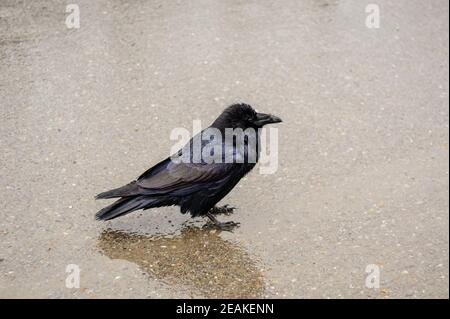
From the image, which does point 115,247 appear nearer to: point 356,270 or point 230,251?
point 230,251

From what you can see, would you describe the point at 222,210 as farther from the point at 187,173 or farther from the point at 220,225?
the point at 187,173

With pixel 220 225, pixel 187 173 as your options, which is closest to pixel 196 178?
pixel 187 173

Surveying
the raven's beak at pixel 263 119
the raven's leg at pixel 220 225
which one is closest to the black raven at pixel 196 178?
the raven's leg at pixel 220 225

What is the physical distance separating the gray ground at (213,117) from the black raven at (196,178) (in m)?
0.23

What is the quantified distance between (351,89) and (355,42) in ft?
3.49

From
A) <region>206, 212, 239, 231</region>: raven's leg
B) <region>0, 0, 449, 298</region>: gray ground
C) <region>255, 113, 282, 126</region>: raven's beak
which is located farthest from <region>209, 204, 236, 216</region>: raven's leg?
<region>255, 113, 282, 126</region>: raven's beak

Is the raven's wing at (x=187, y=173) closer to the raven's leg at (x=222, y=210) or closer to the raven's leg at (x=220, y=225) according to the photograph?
the raven's leg at (x=220, y=225)

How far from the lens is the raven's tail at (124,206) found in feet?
16.8

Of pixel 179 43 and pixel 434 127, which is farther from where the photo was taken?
pixel 179 43

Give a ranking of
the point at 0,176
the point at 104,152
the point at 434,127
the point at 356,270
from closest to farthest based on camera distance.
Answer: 1. the point at 356,270
2. the point at 0,176
3. the point at 104,152
4. the point at 434,127

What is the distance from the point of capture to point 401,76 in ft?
25.4

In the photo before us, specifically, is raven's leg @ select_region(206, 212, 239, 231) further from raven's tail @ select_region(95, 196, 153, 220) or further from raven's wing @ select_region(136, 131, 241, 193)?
raven's tail @ select_region(95, 196, 153, 220)

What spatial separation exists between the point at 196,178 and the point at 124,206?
59 cm
